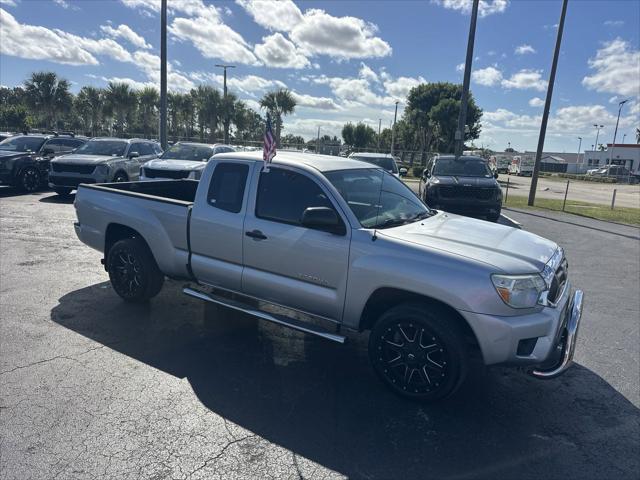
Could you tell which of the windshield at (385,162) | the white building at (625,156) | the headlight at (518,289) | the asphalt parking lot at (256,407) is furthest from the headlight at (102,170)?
the white building at (625,156)

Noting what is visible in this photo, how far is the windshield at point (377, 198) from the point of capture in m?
4.03

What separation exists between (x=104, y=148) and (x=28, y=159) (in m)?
2.45

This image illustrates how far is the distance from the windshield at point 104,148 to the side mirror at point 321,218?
466 inches

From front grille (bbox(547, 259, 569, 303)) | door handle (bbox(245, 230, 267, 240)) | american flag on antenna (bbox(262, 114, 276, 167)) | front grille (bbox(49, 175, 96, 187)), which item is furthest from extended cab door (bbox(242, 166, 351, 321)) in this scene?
front grille (bbox(49, 175, 96, 187))

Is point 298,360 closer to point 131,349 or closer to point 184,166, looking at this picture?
point 131,349

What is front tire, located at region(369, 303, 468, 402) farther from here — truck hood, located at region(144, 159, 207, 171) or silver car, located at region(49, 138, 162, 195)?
silver car, located at region(49, 138, 162, 195)

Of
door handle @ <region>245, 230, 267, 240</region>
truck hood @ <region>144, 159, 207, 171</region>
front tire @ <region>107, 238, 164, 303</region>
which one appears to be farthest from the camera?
truck hood @ <region>144, 159, 207, 171</region>

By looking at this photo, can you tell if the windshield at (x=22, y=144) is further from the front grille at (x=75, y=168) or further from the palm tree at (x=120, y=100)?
the palm tree at (x=120, y=100)

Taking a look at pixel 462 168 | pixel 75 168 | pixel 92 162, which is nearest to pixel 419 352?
pixel 462 168

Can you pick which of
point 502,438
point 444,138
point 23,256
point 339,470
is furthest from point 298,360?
point 444,138

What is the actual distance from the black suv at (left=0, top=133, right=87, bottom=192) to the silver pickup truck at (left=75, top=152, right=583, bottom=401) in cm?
1085

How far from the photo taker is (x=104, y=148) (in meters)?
13.8

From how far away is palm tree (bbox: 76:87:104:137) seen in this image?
53969 mm

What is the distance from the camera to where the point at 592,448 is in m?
3.09
